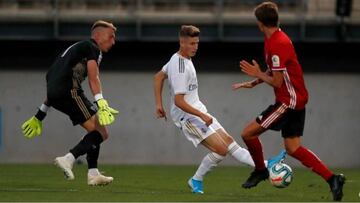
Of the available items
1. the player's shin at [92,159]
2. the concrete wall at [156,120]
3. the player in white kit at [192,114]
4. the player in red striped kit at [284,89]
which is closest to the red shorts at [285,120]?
the player in red striped kit at [284,89]

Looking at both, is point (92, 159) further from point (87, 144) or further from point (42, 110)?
point (42, 110)

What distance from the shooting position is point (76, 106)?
12930 millimetres

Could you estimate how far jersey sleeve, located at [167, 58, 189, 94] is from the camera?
41.2 feet

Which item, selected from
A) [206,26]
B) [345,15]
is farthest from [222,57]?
→ [345,15]

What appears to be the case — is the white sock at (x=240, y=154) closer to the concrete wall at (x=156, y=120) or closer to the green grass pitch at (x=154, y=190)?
the green grass pitch at (x=154, y=190)

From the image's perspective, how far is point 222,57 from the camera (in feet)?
87.5

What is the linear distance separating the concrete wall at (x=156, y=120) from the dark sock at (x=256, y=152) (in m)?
13.8

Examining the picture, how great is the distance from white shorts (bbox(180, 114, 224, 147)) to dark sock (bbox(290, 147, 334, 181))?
1.46 metres

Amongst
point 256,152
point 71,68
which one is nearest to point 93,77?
point 71,68

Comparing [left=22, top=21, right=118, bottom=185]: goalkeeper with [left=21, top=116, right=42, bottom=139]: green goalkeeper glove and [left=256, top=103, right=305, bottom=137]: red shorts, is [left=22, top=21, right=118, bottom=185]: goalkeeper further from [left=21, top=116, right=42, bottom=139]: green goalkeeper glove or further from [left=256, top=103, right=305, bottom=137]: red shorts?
[left=256, top=103, right=305, bottom=137]: red shorts

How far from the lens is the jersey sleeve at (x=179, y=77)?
1256 centimetres

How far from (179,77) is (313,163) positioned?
1.96 m

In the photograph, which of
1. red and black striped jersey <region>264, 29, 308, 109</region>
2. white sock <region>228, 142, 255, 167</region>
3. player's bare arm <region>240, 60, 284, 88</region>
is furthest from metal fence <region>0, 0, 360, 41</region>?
player's bare arm <region>240, 60, 284, 88</region>

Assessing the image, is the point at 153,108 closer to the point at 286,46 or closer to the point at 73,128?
the point at 73,128
